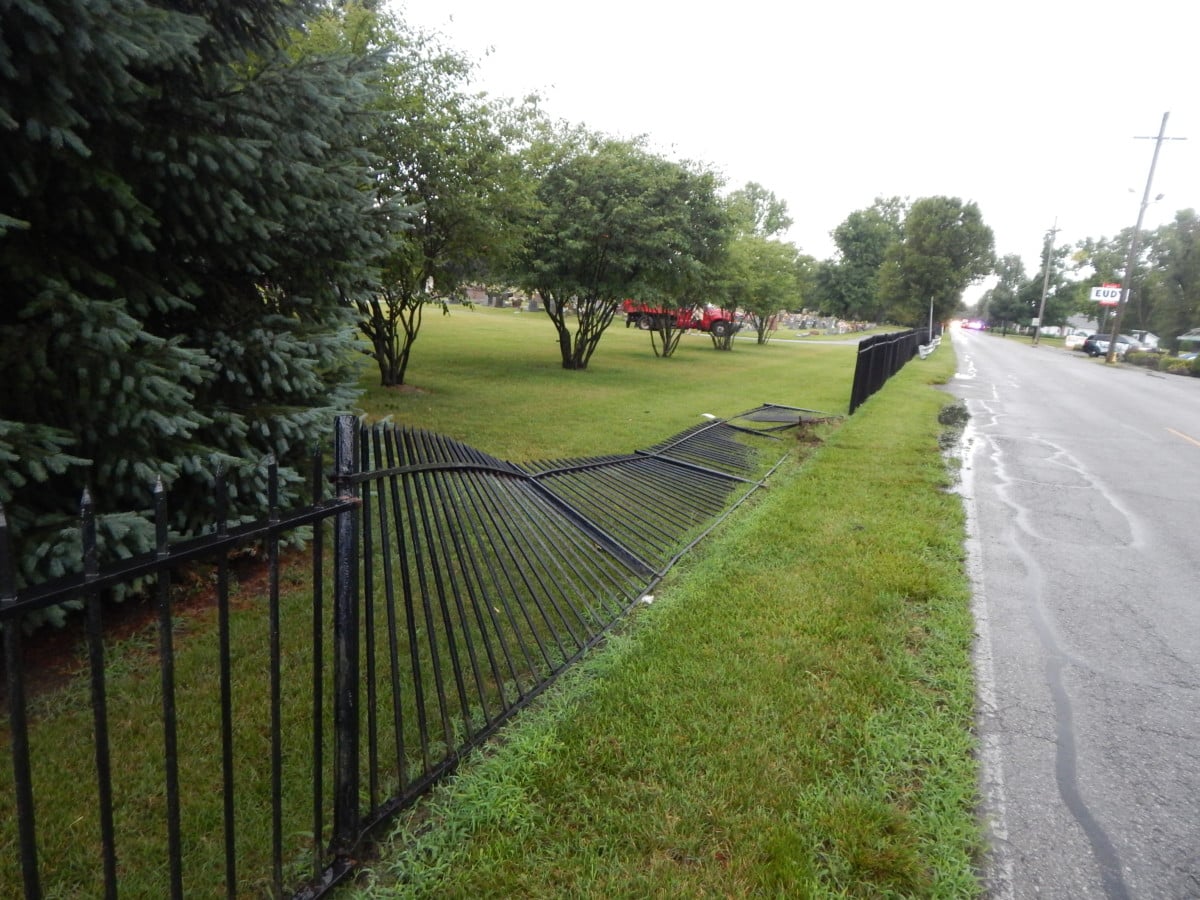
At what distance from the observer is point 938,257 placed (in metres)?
64.1

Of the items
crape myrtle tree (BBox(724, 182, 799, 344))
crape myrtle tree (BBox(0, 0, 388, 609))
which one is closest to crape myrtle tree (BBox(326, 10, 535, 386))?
crape myrtle tree (BBox(0, 0, 388, 609))

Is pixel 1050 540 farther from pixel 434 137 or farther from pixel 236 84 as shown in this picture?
pixel 434 137

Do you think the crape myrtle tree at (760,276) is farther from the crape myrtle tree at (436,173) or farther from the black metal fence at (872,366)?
the crape myrtle tree at (436,173)

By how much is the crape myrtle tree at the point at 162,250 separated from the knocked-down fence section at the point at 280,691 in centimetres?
69

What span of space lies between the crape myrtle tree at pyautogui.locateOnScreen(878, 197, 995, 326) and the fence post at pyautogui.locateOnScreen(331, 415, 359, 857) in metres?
69.5

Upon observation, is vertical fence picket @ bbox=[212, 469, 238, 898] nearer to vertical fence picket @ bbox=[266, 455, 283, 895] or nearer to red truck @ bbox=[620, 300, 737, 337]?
vertical fence picket @ bbox=[266, 455, 283, 895]

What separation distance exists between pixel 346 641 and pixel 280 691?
0.55m

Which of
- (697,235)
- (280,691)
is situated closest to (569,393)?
(697,235)

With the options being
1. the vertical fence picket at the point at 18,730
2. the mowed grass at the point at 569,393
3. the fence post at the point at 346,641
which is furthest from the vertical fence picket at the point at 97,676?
the mowed grass at the point at 569,393

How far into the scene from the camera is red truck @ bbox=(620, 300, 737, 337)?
83.6ft

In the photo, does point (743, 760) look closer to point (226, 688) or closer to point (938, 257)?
point (226, 688)

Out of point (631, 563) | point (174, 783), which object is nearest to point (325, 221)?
point (631, 563)

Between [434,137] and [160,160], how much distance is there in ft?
24.1

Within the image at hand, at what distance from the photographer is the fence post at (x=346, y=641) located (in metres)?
2.17
